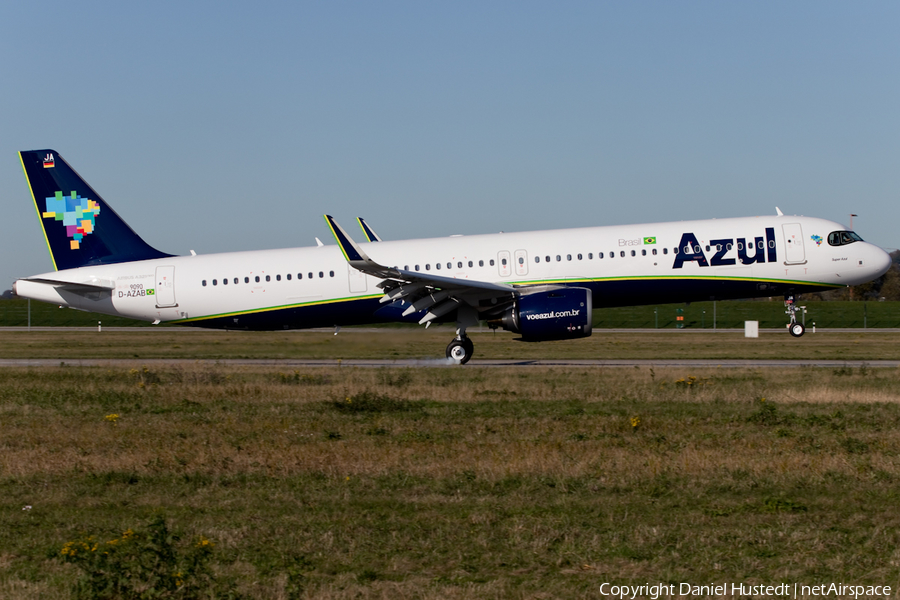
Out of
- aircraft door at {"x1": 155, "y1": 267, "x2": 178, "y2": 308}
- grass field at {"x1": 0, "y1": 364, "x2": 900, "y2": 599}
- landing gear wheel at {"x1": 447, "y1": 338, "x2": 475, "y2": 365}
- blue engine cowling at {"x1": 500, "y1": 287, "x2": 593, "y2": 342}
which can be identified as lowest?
grass field at {"x1": 0, "y1": 364, "x2": 900, "y2": 599}

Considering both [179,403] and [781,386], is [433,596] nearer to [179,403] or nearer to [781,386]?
[179,403]

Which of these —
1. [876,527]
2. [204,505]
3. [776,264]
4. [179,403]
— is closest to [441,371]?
[179,403]

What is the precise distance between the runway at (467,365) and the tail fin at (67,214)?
3879mm

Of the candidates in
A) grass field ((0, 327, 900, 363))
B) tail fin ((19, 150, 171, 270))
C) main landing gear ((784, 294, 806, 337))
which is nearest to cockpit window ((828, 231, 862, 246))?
main landing gear ((784, 294, 806, 337))

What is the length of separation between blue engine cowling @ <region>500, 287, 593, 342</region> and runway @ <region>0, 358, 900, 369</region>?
2.49 meters

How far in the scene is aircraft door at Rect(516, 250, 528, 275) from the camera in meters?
28.6

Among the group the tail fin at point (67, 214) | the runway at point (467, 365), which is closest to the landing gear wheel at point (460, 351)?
the runway at point (467, 365)

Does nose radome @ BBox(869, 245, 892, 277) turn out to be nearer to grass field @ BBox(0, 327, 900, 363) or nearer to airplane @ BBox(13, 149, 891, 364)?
airplane @ BBox(13, 149, 891, 364)

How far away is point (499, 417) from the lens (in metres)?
17.2

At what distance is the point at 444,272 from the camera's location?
29125 mm

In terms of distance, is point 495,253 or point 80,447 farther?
point 495,253

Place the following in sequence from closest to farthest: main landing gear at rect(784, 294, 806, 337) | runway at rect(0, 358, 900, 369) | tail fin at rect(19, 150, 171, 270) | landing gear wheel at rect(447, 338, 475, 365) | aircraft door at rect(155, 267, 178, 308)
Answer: landing gear wheel at rect(447, 338, 475, 365)
runway at rect(0, 358, 900, 369)
main landing gear at rect(784, 294, 806, 337)
aircraft door at rect(155, 267, 178, 308)
tail fin at rect(19, 150, 171, 270)

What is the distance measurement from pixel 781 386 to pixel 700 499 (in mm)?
13081

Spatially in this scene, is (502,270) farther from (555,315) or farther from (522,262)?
(555,315)
